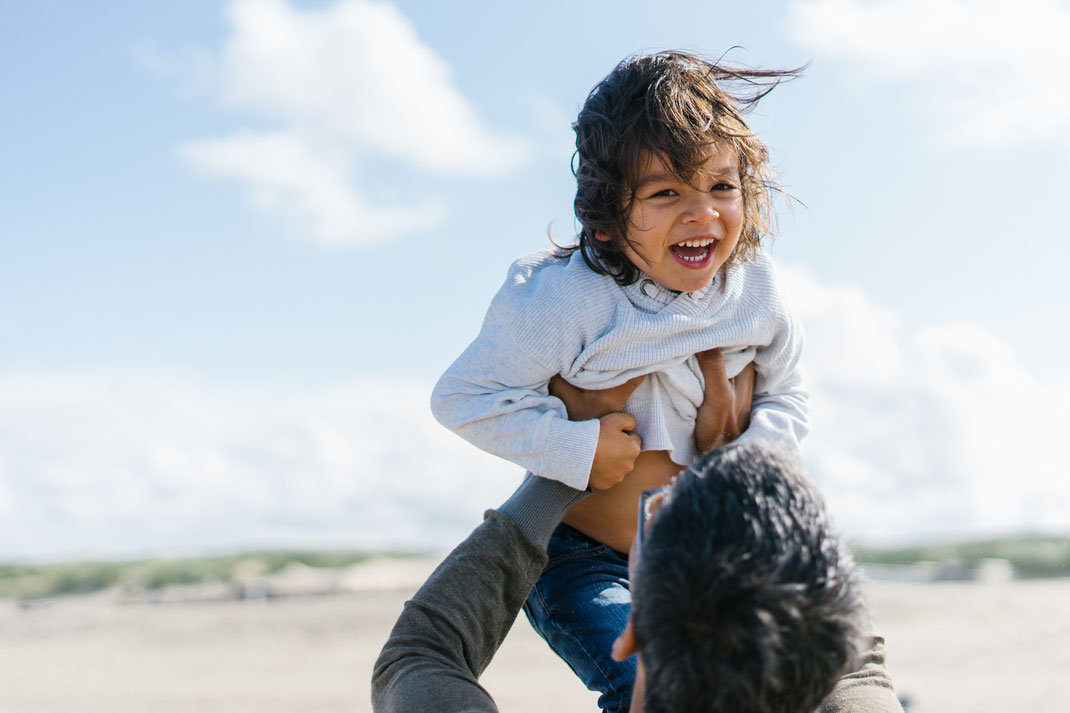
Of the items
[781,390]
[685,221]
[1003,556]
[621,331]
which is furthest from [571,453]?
[1003,556]

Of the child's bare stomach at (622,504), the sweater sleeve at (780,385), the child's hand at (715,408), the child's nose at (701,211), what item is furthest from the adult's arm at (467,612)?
the child's nose at (701,211)

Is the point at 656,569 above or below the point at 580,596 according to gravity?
below

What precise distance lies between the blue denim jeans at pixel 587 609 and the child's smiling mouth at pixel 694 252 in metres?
0.77

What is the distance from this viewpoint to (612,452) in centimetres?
265

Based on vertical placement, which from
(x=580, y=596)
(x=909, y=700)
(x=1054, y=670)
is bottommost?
(x=580, y=596)

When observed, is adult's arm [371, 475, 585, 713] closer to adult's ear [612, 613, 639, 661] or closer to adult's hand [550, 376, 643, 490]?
adult's hand [550, 376, 643, 490]

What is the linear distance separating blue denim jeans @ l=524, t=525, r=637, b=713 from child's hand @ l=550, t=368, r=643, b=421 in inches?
12.5

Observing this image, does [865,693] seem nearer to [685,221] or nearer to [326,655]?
[685,221]

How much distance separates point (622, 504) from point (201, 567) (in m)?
25.6

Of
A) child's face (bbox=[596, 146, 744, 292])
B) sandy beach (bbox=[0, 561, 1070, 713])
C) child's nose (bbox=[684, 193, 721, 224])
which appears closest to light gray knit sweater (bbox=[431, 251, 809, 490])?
child's face (bbox=[596, 146, 744, 292])

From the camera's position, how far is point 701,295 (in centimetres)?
287

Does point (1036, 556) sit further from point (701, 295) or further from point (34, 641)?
point (701, 295)

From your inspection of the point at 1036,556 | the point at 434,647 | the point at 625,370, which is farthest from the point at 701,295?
the point at 1036,556

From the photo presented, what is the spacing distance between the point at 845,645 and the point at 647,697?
32 centimetres
